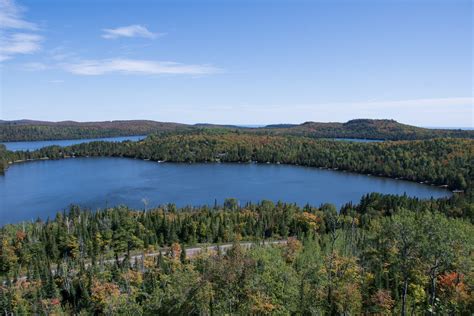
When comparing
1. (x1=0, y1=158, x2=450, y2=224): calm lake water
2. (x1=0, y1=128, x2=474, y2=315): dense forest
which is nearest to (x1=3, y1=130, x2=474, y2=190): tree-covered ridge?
(x1=0, y1=158, x2=450, y2=224): calm lake water

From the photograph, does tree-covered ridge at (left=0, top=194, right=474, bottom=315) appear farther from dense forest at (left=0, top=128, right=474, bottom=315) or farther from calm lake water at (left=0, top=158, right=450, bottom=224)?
calm lake water at (left=0, top=158, right=450, bottom=224)

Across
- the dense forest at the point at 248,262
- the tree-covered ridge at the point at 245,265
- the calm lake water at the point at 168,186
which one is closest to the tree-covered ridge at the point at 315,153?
the calm lake water at the point at 168,186

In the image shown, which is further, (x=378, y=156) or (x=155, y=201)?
(x=378, y=156)

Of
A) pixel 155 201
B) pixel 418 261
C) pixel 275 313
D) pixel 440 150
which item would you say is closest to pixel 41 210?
pixel 155 201

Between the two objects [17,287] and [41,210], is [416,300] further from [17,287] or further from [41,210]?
[41,210]

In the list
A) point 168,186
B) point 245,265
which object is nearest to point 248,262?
point 245,265

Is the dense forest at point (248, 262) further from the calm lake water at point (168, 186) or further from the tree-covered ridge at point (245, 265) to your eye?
the calm lake water at point (168, 186)
